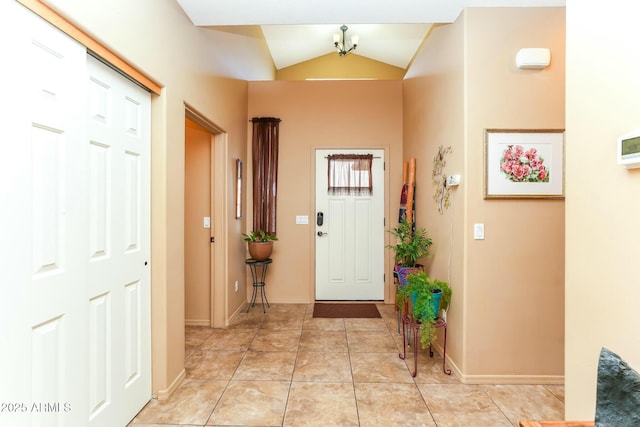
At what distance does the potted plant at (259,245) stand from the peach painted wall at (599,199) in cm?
295

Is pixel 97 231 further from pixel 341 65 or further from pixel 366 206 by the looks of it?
pixel 341 65

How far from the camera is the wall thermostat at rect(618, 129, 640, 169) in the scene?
3.47ft

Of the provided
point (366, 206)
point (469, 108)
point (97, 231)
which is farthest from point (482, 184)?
point (97, 231)

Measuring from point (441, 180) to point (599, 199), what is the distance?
4.93 feet

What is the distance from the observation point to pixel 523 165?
2256 millimetres

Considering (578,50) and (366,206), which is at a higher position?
(578,50)

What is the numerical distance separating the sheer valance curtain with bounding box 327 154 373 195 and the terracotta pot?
116cm

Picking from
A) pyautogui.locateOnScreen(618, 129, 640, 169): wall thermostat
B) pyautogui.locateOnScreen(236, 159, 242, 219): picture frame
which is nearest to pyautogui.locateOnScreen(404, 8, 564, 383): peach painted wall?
pyautogui.locateOnScreen(618, 129, 640, 169): wall thermostat

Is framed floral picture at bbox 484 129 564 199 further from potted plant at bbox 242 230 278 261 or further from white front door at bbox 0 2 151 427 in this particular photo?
potted plant at bbox 242 230 278 261

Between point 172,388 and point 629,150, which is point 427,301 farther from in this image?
point 172,388

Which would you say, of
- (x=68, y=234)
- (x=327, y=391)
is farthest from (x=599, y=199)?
(x=68, y=234)

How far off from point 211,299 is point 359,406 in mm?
1991

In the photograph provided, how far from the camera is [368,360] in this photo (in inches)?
103

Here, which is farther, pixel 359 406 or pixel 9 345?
pixel 359 406
